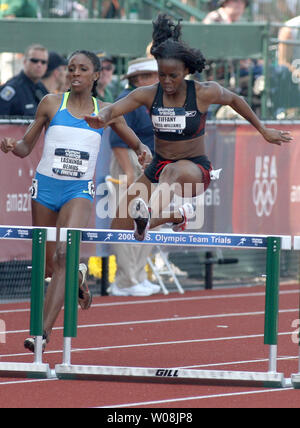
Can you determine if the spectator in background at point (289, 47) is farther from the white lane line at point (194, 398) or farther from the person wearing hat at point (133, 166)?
the white lane line at point (194, 398)

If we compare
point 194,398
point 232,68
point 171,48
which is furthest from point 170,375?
point 232,68

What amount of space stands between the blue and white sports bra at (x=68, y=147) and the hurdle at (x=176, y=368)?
2.80 ft

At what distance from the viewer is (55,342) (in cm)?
888

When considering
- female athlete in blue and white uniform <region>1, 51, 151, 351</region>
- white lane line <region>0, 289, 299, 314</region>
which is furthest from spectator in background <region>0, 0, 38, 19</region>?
female athlete in blue and white uniform <region>1, 51, 151, 351</region>

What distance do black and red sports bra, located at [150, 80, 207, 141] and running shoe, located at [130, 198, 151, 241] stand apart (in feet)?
2.28

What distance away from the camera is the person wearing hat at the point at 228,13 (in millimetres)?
15242

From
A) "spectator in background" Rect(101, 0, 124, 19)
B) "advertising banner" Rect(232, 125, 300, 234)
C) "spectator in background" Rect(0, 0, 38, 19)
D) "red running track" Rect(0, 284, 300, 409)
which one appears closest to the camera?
"red running track" Rect(0, 284, 300, 409)

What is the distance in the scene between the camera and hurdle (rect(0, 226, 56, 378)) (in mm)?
7043

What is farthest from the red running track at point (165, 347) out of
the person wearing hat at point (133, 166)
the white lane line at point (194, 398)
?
the person wearing hat at point (133, 166)

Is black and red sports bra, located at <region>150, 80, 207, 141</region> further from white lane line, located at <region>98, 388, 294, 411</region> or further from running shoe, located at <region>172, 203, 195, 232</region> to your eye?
white lane line, located at <region>98, 388, 294, 411</region>

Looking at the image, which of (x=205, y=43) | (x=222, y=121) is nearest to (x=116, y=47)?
(x=205, y=43)

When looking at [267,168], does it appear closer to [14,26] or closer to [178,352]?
[14,26]

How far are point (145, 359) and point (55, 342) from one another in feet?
3.50

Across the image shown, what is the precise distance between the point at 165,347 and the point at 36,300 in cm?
200
